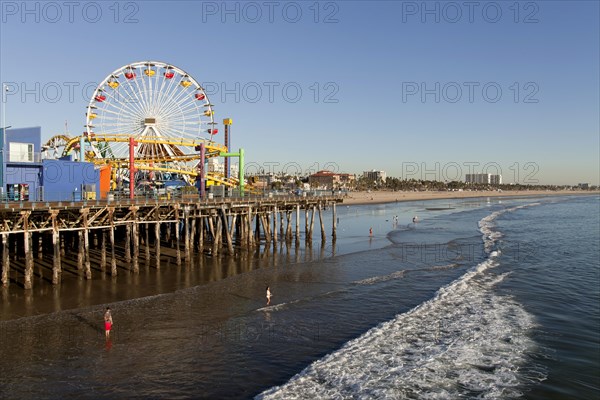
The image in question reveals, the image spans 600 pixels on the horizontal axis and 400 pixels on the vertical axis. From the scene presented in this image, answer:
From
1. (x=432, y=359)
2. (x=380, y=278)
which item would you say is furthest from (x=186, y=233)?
(x=432, y=359)

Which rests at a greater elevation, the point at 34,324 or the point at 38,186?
the point at 38,186

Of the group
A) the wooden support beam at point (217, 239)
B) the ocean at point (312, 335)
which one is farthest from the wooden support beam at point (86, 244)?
the wooden support beam at point (217, 239)

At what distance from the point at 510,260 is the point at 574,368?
62.9 ft

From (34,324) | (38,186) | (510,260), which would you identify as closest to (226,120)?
(38,186)

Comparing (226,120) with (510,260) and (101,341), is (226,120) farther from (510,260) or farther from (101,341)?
(101,341)

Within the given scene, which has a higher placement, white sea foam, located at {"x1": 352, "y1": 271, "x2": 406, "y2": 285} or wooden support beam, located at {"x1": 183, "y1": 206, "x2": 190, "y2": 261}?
wooden support beam, located at {"x1": 183, "y1": 206, "x2": 190, "y2": 261}

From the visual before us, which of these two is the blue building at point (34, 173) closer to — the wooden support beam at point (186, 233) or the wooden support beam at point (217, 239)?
the wooden support beam at point (186, 233)

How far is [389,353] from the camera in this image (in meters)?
14.5

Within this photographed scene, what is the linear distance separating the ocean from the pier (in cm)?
202

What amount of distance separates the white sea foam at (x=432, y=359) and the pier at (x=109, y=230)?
556 inches

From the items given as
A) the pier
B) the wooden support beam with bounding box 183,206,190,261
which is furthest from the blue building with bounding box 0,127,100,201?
the wooden support beam with bounding box 183,206,190,261

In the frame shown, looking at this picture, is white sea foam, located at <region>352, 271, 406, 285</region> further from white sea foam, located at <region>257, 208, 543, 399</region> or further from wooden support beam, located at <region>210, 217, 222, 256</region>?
wooden support beam, located at <region>210, 217, 222, 256</region>

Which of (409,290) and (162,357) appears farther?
(409,290)

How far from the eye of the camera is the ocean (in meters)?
12.1
